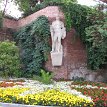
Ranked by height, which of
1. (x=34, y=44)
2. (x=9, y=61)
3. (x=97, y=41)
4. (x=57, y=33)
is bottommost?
(x=9, y=61)

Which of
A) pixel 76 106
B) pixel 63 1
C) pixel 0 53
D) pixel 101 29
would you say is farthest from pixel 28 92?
pixel 63 1

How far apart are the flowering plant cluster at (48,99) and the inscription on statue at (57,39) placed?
237 inches

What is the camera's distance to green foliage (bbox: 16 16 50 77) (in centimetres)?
1562

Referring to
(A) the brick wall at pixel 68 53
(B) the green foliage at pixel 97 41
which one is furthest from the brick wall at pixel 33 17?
(B) the green foliage at pixel 97 41

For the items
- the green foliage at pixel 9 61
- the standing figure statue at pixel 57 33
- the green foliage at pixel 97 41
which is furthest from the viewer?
the standing figure statue at pixel 57 33

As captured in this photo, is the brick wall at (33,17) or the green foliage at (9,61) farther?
the brick wall at (33,17)

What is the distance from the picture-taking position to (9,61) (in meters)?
15.0

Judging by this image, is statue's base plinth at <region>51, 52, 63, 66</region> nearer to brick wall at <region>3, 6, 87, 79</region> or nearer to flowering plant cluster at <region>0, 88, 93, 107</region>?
brick wall at <region>3, 6, 87, 79</region>

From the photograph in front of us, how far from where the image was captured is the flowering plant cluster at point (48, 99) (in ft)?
27.3

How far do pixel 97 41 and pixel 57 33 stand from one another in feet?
7.86

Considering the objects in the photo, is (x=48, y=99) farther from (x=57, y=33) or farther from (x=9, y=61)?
(x=57, y=33)

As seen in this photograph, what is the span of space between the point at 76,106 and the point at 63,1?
8.76 metres

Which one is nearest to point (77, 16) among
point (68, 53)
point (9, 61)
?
point (68, 53)

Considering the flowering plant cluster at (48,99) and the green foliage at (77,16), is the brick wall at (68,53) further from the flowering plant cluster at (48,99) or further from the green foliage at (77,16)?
the flowering plant cluster at (48,99)
